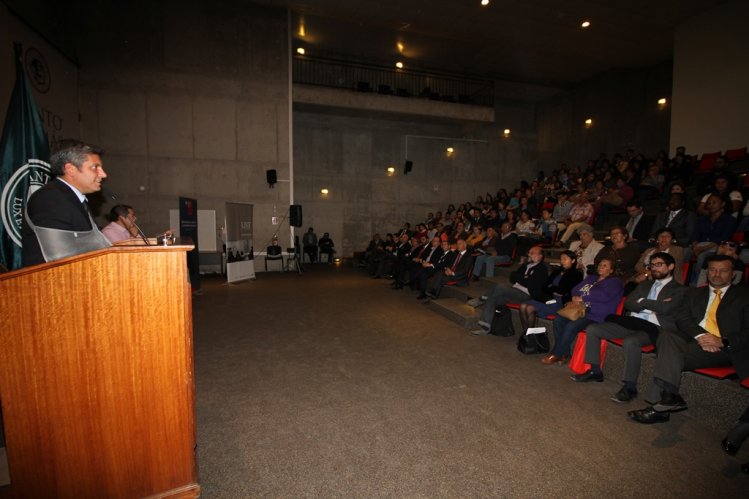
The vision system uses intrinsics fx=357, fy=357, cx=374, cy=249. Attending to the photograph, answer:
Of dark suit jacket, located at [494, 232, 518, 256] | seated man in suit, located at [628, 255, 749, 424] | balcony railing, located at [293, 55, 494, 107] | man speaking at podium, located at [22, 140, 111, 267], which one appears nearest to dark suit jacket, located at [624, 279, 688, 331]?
seated man in suit, located at [628, 255, 749, 424]

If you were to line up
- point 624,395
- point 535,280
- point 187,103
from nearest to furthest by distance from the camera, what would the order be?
point 624,395 < point 535,280 < point 187,103

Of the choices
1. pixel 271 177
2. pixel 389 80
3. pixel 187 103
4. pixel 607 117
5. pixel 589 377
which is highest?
pixel 389 80

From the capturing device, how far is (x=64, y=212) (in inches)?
57.4

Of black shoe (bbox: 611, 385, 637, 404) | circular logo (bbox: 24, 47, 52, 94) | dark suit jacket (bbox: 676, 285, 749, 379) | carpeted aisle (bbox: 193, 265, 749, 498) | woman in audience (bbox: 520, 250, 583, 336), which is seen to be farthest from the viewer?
circular logo (bbox: 24, 47, 52, 94)

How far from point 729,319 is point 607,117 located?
490 inches

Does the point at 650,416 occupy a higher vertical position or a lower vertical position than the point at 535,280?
lower

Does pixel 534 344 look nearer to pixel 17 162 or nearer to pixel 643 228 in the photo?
pixel 643 228

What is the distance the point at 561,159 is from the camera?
1441 centimetres

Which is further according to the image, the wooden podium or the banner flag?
the banner flag

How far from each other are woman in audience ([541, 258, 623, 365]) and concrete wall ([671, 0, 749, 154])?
704 centimetres

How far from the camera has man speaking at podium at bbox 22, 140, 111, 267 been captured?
1418mm

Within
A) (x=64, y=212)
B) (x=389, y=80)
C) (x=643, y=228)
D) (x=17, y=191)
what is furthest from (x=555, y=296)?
(x=389, y=80)

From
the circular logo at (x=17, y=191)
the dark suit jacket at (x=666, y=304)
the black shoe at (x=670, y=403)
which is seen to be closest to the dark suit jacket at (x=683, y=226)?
the dark suit jacket at (x=666, y=304)

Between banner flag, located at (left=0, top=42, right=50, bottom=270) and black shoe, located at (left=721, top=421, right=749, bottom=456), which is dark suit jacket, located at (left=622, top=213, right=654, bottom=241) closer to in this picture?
black shoe, located at (left=721, top=421, right=749, bottom=456)
